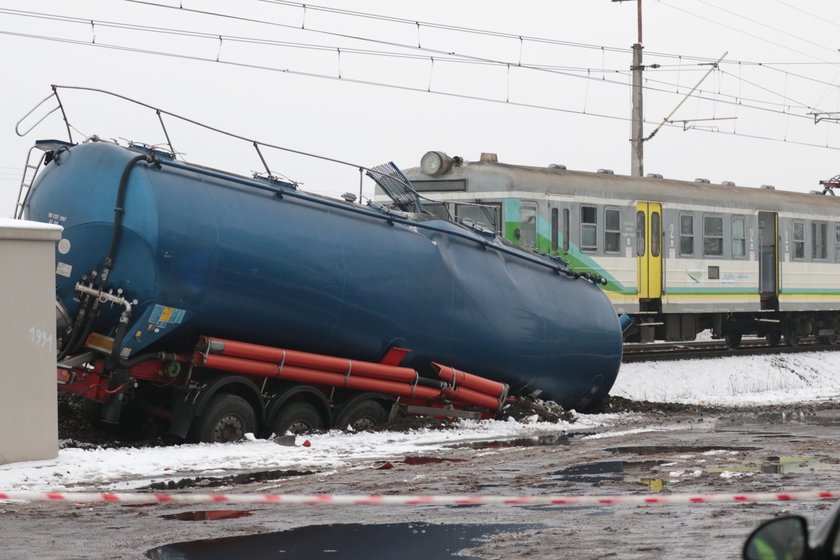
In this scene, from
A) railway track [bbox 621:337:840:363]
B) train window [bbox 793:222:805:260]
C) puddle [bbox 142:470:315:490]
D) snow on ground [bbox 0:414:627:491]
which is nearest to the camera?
puddle [bbox 142:470:315:490]

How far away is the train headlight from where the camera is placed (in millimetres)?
23906

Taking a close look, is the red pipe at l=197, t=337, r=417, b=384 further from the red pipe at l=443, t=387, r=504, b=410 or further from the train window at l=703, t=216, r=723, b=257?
the train window at l=703, t=216, r=723, b=257

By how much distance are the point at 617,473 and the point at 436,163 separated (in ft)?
43.4

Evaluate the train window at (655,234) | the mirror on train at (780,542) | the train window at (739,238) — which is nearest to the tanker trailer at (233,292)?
the mirror on train at (780,542)

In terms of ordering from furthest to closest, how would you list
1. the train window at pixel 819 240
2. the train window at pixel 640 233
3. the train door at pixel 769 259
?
the train window at pixel 819 240, the train door at pixel 769 259, the train window at pixel 640 233

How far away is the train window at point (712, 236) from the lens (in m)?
28.1

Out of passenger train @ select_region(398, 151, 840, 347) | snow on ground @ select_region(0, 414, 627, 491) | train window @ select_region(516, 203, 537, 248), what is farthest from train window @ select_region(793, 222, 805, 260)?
snow on ground @ select_region(0, 414, 627, 491)

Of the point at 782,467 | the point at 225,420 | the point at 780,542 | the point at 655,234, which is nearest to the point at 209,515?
the point at 225,420

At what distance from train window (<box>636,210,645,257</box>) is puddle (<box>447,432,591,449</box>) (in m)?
11.6

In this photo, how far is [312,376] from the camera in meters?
13.9

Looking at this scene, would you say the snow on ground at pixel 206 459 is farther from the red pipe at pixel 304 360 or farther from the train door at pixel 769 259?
the train door at pixel 769 259

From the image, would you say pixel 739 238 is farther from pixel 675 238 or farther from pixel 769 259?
pixel 675 238

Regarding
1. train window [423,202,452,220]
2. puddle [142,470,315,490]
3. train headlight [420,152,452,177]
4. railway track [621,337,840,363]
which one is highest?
train headlight [420,152,452,177]

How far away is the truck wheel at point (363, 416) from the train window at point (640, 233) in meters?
12.2
